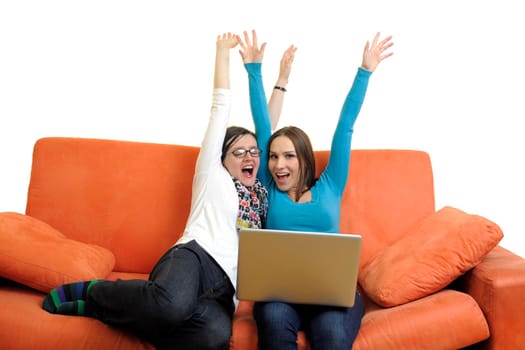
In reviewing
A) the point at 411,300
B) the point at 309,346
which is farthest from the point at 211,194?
the point at 411,300

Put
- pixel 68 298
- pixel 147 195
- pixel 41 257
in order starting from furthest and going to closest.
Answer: pixel 147 195 < pixel 41 257 < pixel 68 298

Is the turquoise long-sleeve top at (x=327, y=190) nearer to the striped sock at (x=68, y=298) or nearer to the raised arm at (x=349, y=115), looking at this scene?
the raised arm at (x=349, y=115)

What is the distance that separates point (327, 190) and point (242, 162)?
0.38 meters

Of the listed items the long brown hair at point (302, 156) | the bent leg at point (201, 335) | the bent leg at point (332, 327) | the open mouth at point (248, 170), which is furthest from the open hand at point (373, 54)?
the bent leg at point (201, 335)

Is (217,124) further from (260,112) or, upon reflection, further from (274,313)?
(274,313)

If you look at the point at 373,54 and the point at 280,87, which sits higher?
the point at 373,54

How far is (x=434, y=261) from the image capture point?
2236 mm

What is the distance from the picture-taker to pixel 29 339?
2037mm

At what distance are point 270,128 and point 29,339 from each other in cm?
131

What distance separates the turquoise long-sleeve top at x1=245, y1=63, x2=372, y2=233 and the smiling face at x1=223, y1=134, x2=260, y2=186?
4.9 inches

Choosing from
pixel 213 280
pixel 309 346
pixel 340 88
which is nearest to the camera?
pixel 309 346

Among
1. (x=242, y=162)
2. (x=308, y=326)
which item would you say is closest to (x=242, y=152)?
(x=242, y=162)

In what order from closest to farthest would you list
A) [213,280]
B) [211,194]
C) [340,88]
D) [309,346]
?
1. [309,346]
2. [213,280]
3. [211,194]
4. [340,88]

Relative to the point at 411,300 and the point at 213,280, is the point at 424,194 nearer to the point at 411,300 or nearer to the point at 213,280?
the point at 411,300
